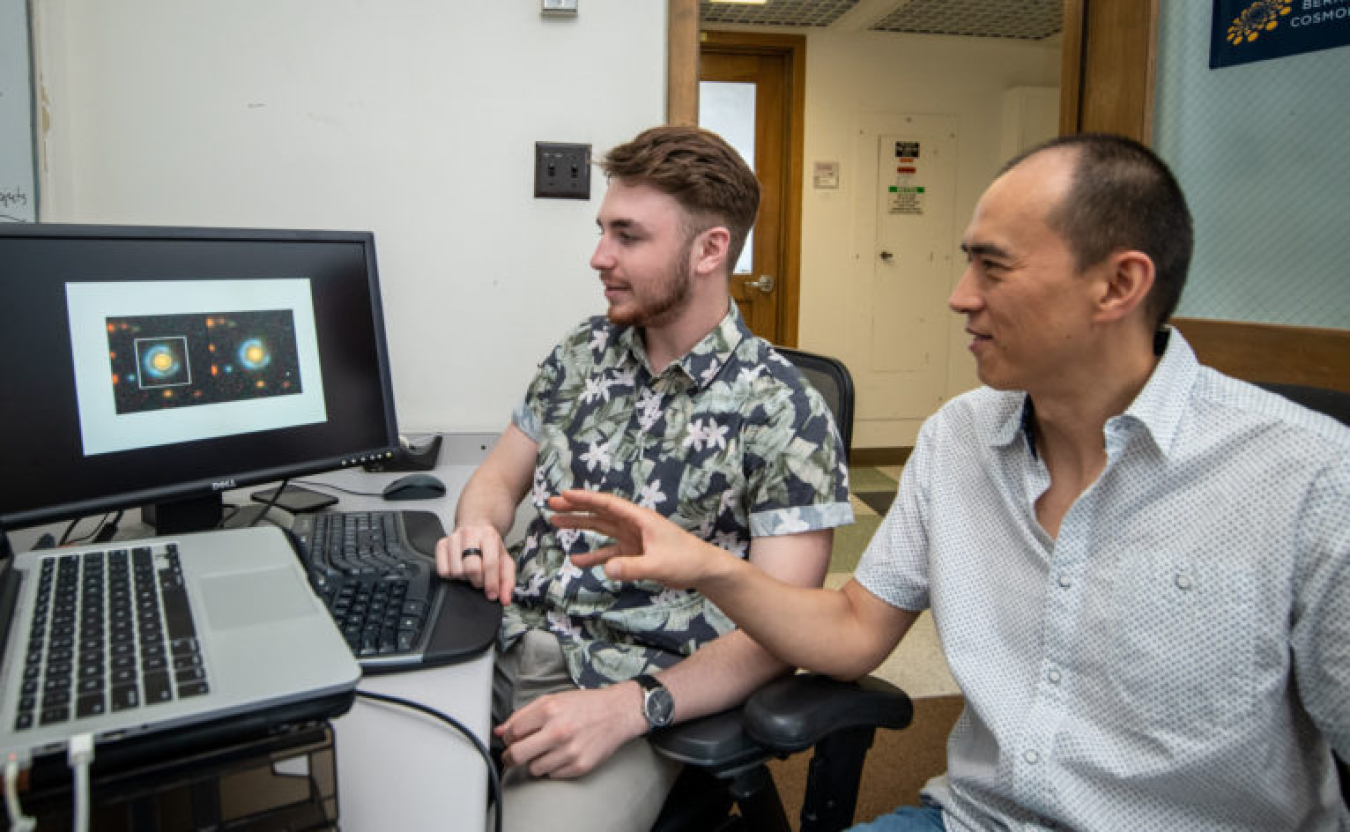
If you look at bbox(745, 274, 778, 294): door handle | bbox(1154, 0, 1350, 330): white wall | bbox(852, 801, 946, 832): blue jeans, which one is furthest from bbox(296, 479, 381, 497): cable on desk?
bbox(745, 274, 778, 294): door handle

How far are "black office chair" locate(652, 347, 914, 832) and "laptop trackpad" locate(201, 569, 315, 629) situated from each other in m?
0.43

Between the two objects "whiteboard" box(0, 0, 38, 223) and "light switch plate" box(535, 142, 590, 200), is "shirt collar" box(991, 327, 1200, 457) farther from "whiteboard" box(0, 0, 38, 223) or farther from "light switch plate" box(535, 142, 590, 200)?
"whiteboard" box(0, 0, 38, 223)

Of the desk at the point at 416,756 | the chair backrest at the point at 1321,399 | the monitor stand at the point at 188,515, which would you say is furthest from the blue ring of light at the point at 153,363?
the chair backrest at the point at 1321,399

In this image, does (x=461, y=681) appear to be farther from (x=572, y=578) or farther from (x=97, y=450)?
(x=97, y=450)

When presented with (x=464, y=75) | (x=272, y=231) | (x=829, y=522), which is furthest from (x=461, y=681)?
(x=464, y=75)

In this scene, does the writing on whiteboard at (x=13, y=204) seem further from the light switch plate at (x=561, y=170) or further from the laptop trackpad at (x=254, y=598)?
the laptop trackpad at (x=254, y=598)

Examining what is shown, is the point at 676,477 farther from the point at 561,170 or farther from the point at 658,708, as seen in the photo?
the point at 561,170

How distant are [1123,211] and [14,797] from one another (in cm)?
98

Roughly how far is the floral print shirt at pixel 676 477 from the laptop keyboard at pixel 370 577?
202 mm

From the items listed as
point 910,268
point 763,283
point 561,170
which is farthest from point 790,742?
point 910,268

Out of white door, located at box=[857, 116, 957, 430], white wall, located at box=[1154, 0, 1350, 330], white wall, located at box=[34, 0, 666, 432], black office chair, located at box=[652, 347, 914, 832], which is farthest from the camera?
white door, located at box=[857, 116, 957, 430]

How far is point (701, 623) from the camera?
3.84ft

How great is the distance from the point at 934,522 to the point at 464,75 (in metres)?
1.38

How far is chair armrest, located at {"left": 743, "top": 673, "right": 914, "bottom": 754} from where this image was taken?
3.01 ft
